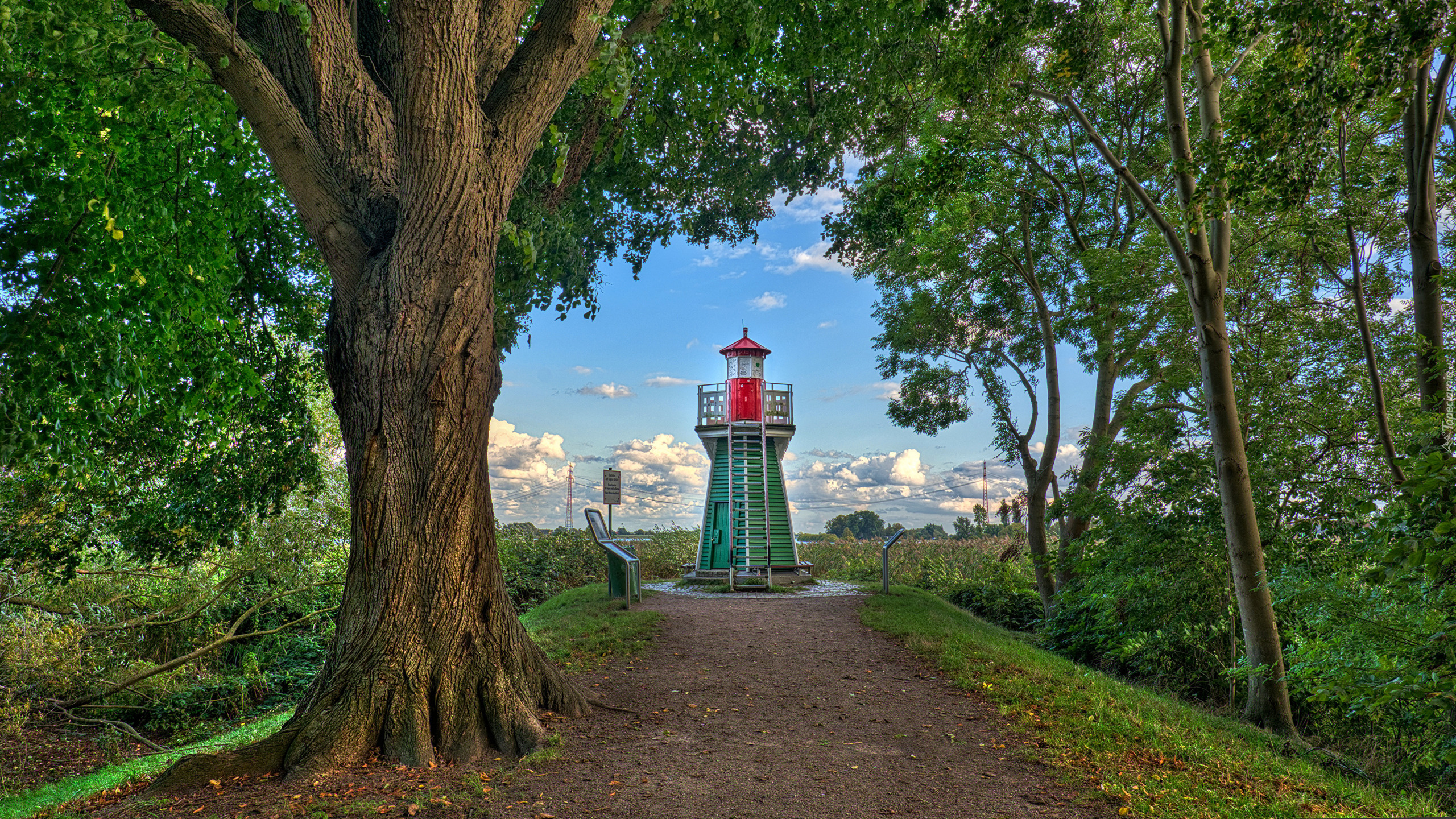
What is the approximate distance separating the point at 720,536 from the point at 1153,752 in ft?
37.6

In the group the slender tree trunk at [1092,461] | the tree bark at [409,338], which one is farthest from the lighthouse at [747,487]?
the tree bark at [409,338]

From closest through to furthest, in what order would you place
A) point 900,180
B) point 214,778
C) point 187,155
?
point 214,778, point 187,155, point 900,180

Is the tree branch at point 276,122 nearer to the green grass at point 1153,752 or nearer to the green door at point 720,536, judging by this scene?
the green grass at point 1153,752

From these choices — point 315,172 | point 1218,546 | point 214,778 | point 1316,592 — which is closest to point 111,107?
point 315,172

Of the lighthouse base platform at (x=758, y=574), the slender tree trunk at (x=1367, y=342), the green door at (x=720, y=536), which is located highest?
the slender tree trunk at (x=1367, y=342)

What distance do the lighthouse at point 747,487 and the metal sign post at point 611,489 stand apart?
2.04m

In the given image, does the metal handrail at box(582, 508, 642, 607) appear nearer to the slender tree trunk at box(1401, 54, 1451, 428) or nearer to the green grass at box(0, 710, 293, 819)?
the green grass at box(0, 710, 293, 819)

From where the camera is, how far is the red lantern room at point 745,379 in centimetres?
1639

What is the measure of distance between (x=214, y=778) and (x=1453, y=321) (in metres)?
12.2

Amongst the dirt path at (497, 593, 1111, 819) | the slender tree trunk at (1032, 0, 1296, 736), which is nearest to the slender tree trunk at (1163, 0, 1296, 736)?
the slender tree trunk at (1032, 0, 1296, 736)

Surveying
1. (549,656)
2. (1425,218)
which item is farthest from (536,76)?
(1425,218)

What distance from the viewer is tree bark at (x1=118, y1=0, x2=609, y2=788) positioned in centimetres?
468

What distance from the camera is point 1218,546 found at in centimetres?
810

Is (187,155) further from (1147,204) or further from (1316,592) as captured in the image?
(1316,592)
